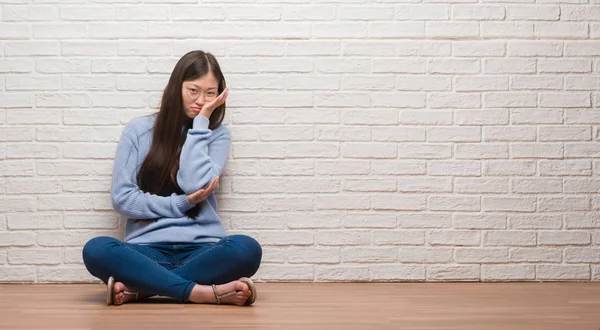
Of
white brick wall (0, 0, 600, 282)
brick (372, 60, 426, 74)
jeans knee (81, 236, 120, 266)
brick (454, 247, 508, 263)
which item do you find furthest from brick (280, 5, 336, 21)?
jeans knee (81, 236, 120, 266)

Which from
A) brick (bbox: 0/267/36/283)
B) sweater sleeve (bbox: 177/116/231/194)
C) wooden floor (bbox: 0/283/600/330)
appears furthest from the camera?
brick (bbox: 0/267/36/283)

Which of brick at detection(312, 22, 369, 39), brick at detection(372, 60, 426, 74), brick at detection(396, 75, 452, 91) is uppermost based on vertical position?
brick at detection(312, 22, 369, 39)

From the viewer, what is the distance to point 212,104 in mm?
3293

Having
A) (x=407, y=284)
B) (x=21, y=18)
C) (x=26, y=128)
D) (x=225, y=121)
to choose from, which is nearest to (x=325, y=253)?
(x=407, y=284)

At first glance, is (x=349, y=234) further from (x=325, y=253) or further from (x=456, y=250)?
(x=456, y=250)

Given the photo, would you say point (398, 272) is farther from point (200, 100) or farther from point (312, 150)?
point (200, 100)

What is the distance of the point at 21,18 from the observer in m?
3.57

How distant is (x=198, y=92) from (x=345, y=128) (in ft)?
2.23

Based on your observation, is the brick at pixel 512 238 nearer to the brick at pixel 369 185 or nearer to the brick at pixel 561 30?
the brick at pixel 369 185

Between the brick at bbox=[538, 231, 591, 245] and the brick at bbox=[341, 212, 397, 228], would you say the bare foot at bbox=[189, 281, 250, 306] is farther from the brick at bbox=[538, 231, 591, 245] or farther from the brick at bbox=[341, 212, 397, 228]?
the brick at bbox=[538, 231, 591, 245]

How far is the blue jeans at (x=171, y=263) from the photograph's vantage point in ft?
9.44

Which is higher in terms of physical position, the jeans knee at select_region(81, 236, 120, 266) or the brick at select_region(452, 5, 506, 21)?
the brick at select_region(452, 5, 506, 21)

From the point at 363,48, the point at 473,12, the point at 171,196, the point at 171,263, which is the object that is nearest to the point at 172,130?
the point at 171,196

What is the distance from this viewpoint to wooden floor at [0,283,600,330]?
7.85ft
